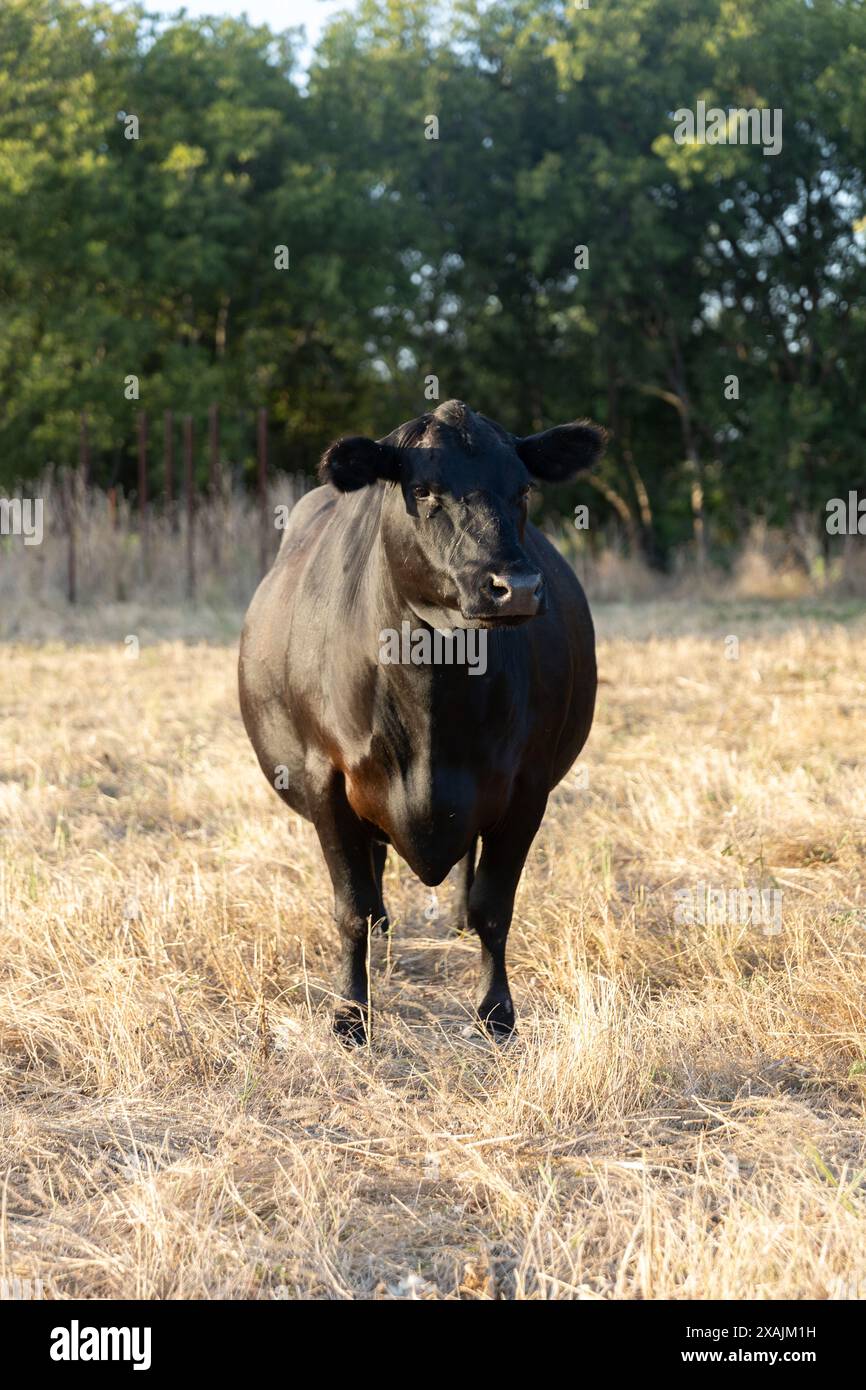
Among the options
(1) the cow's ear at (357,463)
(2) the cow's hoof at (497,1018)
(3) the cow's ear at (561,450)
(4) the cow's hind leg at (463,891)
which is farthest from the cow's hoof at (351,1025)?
(3) the cow's ear at (561,450)

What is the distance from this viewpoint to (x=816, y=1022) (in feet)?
13.4

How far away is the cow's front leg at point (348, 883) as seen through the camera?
4430 mm

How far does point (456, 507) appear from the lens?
3713 mm

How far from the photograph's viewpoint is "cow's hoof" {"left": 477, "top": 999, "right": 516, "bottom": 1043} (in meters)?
4.24

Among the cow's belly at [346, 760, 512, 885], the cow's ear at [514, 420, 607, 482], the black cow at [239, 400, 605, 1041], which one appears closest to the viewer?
the black cow at [239, 400, 605, 1041]

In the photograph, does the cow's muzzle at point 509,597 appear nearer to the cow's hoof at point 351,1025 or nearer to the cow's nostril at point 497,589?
the cow's nostril at point 497,589

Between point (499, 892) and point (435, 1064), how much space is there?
62 cm

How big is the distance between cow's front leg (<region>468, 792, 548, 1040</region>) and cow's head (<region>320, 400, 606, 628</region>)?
0.78 meters

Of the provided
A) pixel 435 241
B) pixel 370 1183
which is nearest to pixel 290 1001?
pixel 370 1183

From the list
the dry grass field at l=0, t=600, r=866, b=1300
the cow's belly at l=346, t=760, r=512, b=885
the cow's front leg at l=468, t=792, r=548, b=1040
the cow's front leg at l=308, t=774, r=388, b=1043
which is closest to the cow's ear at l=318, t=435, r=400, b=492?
the cow's belly at l=346, t=760, r=512, b=885

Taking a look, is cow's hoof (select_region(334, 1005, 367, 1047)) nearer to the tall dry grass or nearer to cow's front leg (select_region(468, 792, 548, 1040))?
cow's front leg (select_region(468, 792, 548, 1040))

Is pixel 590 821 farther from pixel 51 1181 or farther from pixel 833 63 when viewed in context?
pixel 833 63

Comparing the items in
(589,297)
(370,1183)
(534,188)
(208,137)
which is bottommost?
(370,1183)

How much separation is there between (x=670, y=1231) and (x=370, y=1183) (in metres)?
0.80
